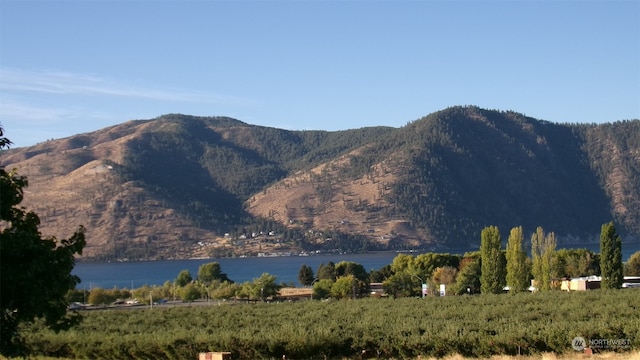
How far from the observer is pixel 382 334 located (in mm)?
34500

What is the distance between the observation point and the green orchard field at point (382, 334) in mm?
31375

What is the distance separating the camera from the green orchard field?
31375mm

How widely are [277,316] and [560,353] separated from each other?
79.2ft

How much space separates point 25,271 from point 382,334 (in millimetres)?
22042

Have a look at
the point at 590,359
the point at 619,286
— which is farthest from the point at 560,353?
the point at 619,286

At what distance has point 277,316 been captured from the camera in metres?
51.7

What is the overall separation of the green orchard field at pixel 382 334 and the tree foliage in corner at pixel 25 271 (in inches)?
374

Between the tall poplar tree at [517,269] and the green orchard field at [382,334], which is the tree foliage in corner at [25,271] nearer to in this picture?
the green orchard field at [382,334]

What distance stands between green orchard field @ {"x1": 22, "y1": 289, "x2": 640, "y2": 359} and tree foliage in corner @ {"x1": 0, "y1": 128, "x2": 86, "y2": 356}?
9.51m

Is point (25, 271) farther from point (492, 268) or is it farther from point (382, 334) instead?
point (492, 268)

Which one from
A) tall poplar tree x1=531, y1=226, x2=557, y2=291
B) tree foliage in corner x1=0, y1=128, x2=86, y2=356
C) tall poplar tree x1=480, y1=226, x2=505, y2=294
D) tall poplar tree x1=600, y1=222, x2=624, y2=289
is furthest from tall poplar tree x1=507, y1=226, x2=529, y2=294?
tree foliage in corner x1=0, y1=128, x2=86, y2=356

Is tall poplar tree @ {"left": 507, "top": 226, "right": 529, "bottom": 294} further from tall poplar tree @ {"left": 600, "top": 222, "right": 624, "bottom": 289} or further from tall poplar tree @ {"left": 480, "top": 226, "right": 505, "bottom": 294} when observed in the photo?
tall poplar tree @ {"left": 600, "top": 222, "right": 624, "bottom": 289}

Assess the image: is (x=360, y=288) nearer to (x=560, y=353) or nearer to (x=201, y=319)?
(x=201, y=319)

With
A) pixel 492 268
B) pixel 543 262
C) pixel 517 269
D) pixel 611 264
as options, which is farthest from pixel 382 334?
pixel 543 262
